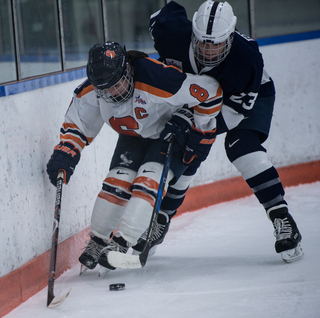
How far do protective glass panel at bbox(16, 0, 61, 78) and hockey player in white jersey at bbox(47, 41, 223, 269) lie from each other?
45 cm

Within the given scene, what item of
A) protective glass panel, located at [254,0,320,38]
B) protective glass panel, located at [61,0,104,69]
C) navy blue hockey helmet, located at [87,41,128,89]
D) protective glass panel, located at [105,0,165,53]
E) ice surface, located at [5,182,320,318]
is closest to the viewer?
ice surface, located at [5,182,320,318]

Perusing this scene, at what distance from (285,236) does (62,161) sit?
103 cm

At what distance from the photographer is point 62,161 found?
2092 mm

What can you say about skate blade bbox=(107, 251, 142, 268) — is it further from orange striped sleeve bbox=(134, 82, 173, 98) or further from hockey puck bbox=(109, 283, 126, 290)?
orange striped sleeve bbox=(134, 82, 173, 98)

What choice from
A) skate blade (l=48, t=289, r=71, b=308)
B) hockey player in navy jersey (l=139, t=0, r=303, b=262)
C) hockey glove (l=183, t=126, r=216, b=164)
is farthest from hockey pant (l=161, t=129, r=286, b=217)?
skate blade (l=48, t=289, r=71, b=308)

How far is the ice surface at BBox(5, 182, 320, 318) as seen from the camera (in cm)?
181

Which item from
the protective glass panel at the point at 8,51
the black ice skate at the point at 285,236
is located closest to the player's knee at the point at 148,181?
the black ice skate at the point at 285,236

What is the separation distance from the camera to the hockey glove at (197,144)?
2.14 meters

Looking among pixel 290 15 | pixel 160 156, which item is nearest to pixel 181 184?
pixel 160 156

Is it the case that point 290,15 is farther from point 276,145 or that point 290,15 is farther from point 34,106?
point 34,106

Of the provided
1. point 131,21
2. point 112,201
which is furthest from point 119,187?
point 131,21

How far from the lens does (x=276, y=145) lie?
375cm

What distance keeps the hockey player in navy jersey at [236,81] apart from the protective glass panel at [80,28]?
2.35 ft

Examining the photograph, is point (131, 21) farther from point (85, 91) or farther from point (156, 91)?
point (156, 91)
